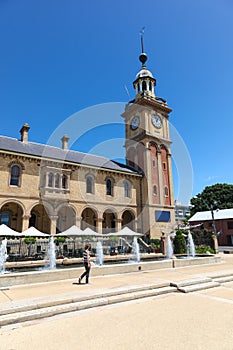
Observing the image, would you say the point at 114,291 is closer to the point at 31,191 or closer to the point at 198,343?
the point at 198,343

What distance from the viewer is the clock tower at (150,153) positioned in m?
35.0

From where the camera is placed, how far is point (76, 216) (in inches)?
1141

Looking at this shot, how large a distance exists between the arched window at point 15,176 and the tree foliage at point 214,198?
47.6m

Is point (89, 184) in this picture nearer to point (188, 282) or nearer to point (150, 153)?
point (150, 153)

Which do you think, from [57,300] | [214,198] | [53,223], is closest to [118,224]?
[53,223]

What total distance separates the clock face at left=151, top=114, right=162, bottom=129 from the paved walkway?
34.1 m

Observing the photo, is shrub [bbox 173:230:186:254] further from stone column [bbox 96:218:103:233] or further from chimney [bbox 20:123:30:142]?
chimney [bbox 20:123:30:142]

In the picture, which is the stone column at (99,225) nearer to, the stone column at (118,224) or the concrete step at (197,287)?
the stone column at (118,224)

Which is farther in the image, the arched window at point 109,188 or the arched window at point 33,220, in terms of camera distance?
the arched window at point 109,188

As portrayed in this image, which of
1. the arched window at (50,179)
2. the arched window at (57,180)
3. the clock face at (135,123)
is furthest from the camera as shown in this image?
the clock face at (135,123)

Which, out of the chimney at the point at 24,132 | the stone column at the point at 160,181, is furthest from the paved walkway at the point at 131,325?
the stone column at the point at 160,181

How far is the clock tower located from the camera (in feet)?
115

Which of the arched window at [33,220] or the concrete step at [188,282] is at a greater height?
the arched window at [33,220]

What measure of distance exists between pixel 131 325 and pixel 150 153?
108 feet
